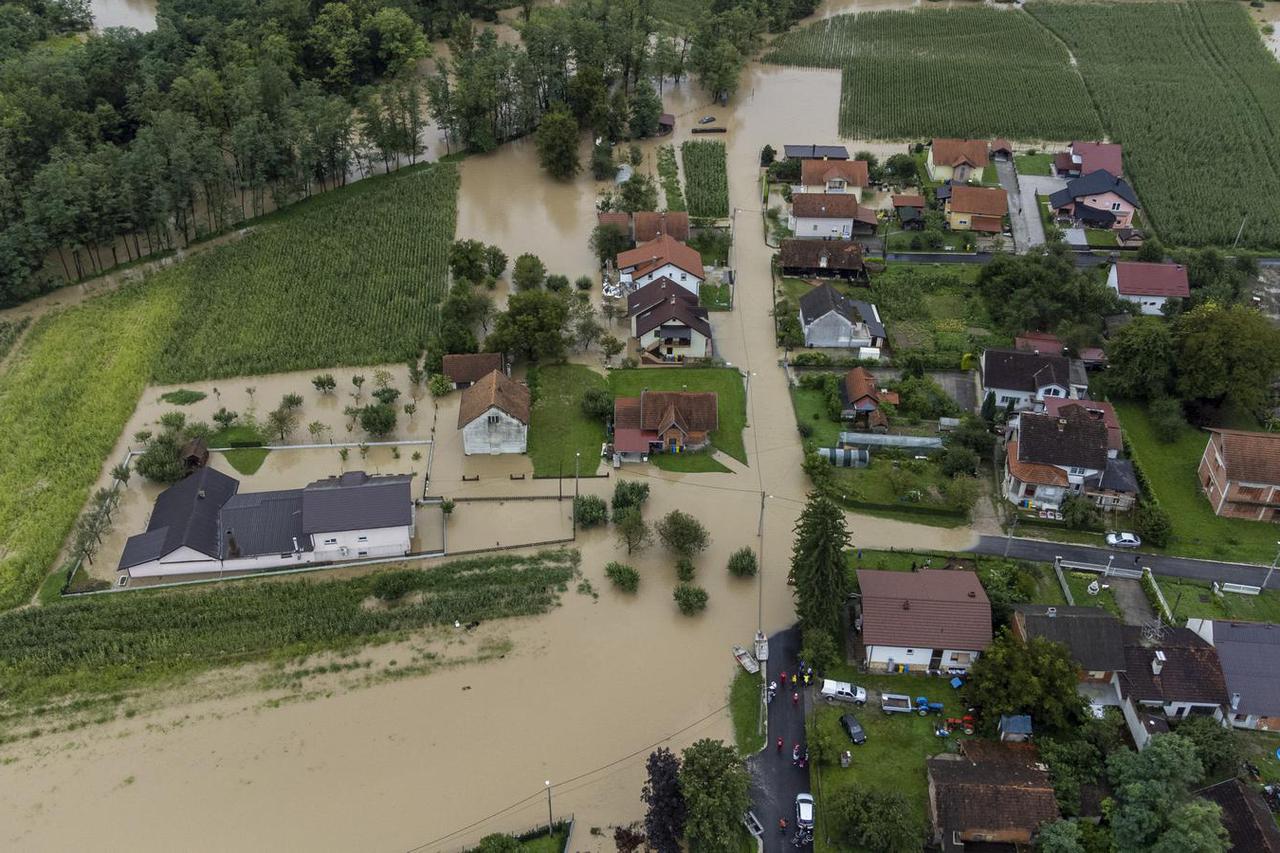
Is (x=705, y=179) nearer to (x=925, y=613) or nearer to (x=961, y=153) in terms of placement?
(x=961, y=153)

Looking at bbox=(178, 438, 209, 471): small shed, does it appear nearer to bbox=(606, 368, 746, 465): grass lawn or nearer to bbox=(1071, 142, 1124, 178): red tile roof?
bbox=(606, 368, 746, 465): grass lawn

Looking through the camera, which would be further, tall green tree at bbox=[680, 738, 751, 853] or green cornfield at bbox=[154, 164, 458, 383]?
green cornfield at bbox=[154, 164, 458, 383]

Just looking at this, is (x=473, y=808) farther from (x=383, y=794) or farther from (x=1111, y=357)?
(x=1111, y=357)

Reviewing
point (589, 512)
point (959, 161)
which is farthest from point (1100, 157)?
point (589, 512)

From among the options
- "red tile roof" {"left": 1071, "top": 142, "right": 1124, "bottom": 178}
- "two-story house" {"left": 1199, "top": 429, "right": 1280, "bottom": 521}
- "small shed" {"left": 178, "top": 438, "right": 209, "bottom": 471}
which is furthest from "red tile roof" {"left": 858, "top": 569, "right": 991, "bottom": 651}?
"red tile roof" {"left": 1071, "top": 142, "right": 1124, "bottom": 178}

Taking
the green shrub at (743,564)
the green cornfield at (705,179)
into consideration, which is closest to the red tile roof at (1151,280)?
the green cornfield at (705,179)

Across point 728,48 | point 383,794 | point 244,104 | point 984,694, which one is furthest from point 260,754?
point 728,48

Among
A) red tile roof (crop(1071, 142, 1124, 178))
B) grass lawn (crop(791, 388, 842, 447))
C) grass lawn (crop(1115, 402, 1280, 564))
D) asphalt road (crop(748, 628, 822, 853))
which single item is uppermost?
red tile roof (crop(1071, 142, 1124, 178))
